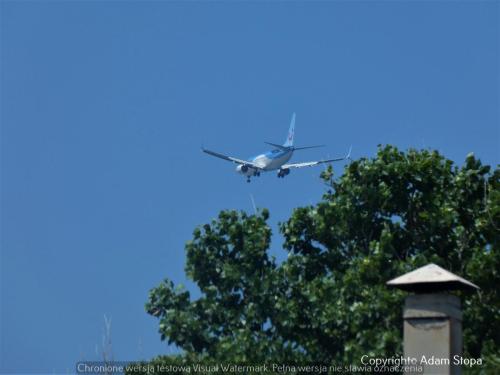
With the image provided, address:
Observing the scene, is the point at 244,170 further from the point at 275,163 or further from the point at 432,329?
the point at 432,329

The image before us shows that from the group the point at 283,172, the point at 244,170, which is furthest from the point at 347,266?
the point at 244,170

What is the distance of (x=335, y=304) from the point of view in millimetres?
30078

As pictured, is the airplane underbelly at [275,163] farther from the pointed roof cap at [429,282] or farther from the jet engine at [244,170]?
the pointed roof cap at [429,282]

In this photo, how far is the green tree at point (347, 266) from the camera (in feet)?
92.3

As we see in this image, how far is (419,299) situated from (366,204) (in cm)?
2029

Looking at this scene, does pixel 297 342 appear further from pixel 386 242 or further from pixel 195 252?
pixel 195 252

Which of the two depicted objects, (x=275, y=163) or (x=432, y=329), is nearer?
(x=432, y=329)

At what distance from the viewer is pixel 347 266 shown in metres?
33.0

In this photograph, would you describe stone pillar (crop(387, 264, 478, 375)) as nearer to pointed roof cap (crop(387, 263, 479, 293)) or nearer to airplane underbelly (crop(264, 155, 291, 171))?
pointed roof cap (crop(387, 263, 479, 293))

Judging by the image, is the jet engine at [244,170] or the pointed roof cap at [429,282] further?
the jet engine at [244,170]

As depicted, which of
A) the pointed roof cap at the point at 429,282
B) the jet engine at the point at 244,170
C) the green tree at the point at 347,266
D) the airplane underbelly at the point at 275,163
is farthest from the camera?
the airplane underbelly at the point at 275,163

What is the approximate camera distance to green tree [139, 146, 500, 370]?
2812 centimetres

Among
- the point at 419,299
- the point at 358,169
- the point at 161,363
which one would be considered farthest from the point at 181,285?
the point at 419,299

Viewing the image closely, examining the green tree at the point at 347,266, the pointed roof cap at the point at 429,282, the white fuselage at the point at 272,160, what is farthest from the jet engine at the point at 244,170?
the pointed roof cap at the point at 429,282
